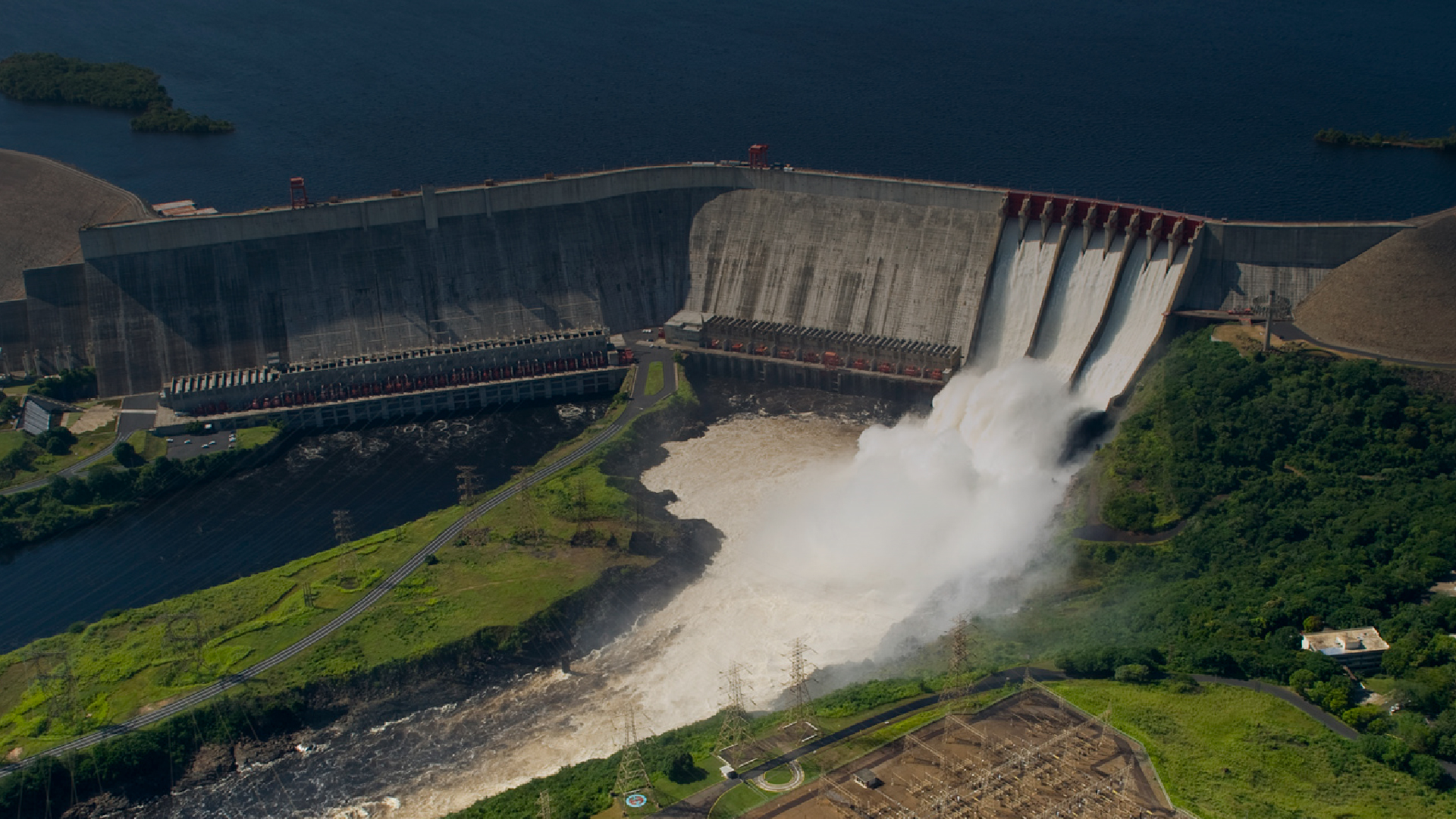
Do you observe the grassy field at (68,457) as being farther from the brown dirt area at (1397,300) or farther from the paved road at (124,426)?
the brown dirt area at (1397,300)

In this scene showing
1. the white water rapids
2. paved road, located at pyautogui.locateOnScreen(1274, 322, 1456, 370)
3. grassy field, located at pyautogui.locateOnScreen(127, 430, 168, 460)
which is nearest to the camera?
the white water rapids

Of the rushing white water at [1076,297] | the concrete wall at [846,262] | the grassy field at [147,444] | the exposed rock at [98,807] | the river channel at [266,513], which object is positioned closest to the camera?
the exposed rock at [98,807]

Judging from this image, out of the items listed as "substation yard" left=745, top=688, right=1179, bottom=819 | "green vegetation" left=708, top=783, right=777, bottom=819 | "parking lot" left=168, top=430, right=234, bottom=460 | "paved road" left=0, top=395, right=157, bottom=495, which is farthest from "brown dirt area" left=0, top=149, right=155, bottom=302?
"substation yard" left=745, top=688, right=1179, bottom=819

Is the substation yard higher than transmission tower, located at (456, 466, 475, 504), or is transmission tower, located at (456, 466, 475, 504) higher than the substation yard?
transmission tower, located at (456, 466, 475, 504)

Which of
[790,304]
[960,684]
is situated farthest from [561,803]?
[790,304]

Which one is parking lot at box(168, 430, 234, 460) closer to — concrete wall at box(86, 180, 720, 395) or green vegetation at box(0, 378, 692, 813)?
concrete wall at box(86, 180, 720, 395)

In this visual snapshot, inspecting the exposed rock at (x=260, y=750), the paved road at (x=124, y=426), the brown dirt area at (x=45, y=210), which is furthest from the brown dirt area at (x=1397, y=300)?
the brown dirt area at (x=45, y=210)

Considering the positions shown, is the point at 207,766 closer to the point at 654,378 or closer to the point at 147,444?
the point at 147,444
